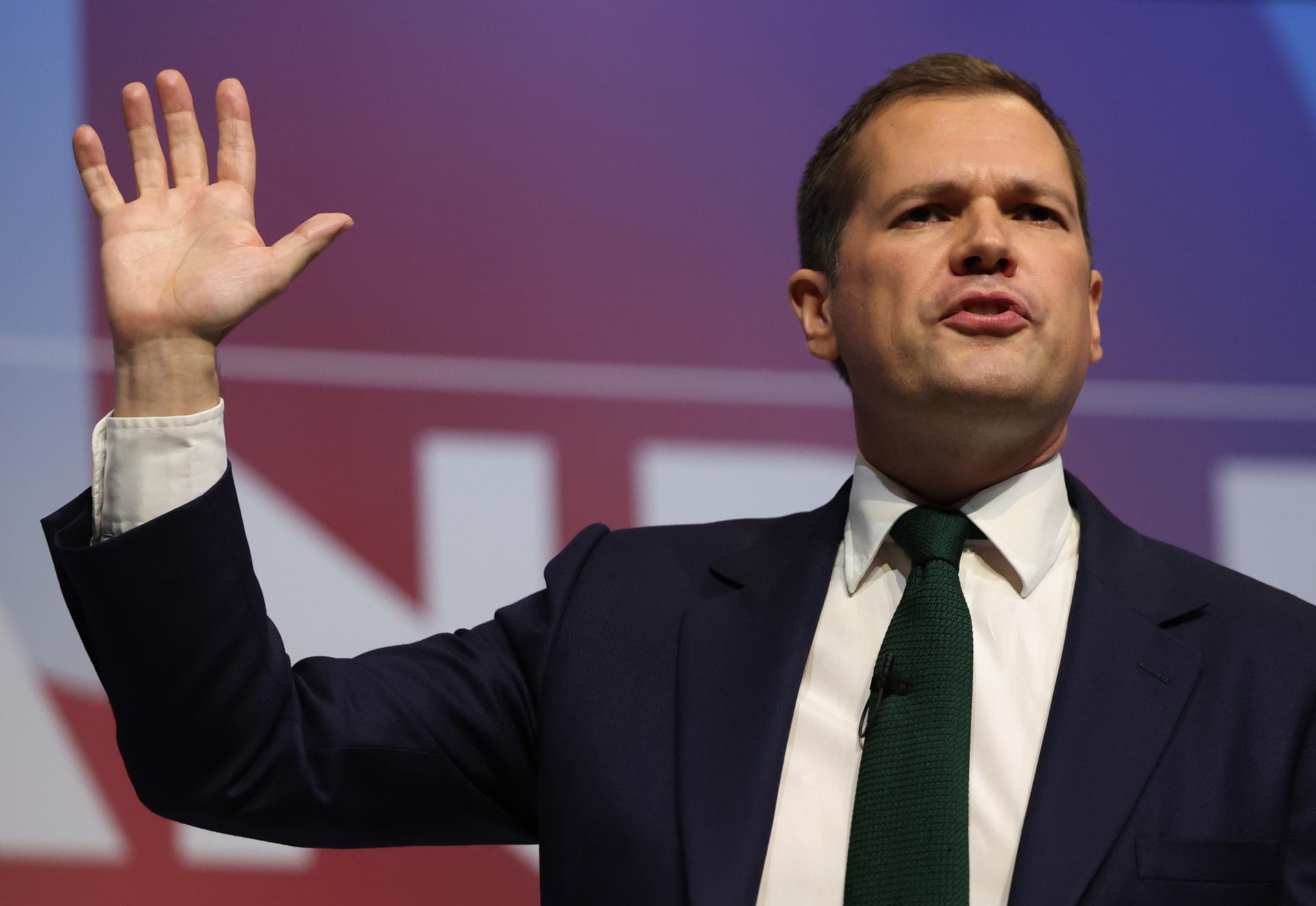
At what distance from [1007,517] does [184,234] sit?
0.96 meters

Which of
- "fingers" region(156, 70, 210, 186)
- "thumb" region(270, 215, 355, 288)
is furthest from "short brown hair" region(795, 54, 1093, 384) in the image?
"fingers" region(156, 70, 210, 186)

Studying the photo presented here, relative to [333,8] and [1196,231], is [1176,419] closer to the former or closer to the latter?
[1196,231]

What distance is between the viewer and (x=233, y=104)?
1.60m

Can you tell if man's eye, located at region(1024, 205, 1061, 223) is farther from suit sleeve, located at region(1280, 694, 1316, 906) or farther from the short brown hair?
suit sleeve, located at region(1280, 694, 1316, 906)

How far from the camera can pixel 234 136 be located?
161 centimetres

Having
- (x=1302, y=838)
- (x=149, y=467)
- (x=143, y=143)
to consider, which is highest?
(x=143, y=143)

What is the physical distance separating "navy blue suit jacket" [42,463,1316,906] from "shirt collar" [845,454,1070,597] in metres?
0.04

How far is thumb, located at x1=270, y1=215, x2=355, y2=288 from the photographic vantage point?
5.01 feet

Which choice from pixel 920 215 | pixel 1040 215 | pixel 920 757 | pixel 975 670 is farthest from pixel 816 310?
pixel 920 757

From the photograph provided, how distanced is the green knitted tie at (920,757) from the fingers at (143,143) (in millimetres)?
929

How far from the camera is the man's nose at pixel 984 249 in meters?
1.73

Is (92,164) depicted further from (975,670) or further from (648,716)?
(975,670)

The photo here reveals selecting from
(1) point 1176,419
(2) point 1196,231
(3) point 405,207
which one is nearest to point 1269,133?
(2) point 1196,231

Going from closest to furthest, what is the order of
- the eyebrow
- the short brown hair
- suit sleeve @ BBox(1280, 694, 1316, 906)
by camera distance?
suit sleeve @ BBox(1280, 694, 1316, 906)
the eyebrow
the short brown hair
